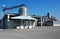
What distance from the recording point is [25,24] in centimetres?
2803

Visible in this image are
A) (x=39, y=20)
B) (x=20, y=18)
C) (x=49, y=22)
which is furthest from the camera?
(x=49, y=22)

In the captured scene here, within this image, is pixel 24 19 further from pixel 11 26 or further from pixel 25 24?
pixel 11 26

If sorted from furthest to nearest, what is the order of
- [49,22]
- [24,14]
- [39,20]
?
1. [49,22]
2. [39,20]
3. [24,14]

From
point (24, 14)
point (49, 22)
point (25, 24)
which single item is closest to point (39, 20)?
point (49, 22)

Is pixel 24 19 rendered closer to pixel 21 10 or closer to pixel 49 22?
pixel 21 10

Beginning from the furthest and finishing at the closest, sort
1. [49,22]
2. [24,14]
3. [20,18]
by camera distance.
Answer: [49,22], [24,14], [20,18]

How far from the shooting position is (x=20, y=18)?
1051 inches

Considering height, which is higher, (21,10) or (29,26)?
(21,10)

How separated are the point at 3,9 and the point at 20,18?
50.6 ft

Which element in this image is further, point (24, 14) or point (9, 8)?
point (9, 8)

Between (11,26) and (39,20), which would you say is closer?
(11,26)

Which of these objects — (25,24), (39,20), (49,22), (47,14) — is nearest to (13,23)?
(25,24)

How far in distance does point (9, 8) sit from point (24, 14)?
40.0 feet

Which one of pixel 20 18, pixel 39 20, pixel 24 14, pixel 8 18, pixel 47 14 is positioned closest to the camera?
pixel 20 18
